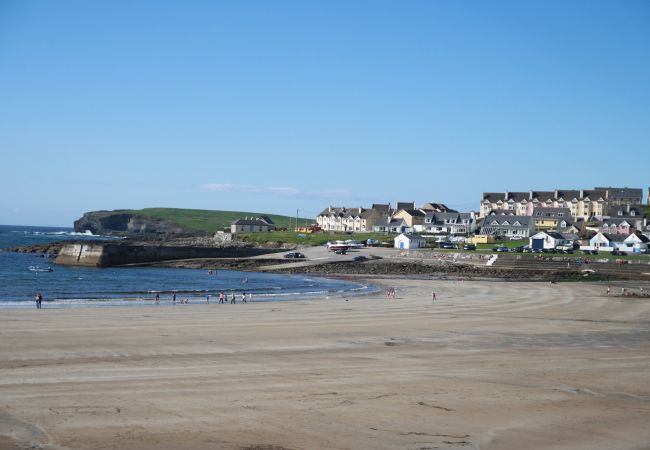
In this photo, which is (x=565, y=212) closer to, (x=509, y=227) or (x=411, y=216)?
(x=509, y=227)

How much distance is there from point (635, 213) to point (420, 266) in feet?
208

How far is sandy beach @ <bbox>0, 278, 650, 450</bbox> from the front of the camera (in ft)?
40.5

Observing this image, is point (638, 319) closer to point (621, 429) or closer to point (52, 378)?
point (621, 429)

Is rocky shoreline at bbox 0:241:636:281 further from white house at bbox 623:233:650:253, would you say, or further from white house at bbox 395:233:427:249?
white house at bbox 623:233:650:253

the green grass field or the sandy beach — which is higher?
the green grass field

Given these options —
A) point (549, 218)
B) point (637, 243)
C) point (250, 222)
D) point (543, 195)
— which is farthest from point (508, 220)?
point (250, 222)

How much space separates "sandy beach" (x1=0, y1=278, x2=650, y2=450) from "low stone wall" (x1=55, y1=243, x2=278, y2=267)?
1753 inches

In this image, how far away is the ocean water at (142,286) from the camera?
40.3 meters

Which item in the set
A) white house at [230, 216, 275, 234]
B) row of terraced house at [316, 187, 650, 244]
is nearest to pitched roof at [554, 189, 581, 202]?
row of terraced house at [316, 187, 650, 244]

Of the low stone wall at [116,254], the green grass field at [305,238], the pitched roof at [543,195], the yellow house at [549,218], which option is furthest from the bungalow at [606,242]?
the low stone wall at [116,254]

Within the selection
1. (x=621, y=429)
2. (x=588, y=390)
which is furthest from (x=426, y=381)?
(x=621, y=429)

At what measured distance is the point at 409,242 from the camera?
91.4 metres

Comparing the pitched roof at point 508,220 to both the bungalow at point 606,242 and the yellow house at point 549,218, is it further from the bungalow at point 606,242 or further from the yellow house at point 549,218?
the bungalow at point 606,242

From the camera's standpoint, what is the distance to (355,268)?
7081cm
